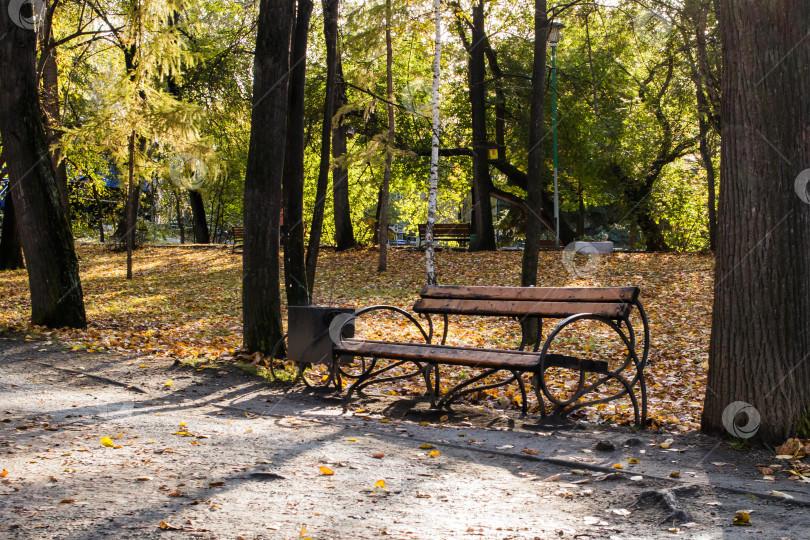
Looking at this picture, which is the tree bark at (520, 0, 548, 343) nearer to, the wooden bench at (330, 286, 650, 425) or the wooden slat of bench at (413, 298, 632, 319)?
the wooden bench at (330, 286, 650, 425)

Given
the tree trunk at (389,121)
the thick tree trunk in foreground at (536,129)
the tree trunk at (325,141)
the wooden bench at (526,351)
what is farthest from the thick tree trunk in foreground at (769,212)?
the tree trunk at (389,121)

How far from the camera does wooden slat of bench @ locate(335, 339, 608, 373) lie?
5.34m

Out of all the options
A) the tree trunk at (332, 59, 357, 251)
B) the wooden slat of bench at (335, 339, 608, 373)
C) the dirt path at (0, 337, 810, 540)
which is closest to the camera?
the dirt path at (0, 337, 810, 540)

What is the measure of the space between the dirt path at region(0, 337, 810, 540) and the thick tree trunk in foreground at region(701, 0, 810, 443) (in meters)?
0.46

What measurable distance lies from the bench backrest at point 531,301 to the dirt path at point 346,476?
2.94 ft

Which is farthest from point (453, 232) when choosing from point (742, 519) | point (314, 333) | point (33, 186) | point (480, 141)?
point (742, 519)

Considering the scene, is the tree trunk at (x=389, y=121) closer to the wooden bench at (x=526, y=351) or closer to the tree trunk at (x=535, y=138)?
the tree trunk at (x=535, y=138)

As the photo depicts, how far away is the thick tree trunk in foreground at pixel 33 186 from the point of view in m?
10.2

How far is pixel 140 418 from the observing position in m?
5.57

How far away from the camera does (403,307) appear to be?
552 inches

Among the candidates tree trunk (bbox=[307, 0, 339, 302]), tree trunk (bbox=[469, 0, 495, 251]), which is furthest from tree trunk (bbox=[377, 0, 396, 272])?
tree trunk (bbox=[307, 0, 339, 302])

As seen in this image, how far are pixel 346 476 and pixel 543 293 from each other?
274 centimetres

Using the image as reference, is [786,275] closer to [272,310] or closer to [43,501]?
[43,501]

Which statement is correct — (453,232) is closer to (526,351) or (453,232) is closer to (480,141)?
(480,141)
